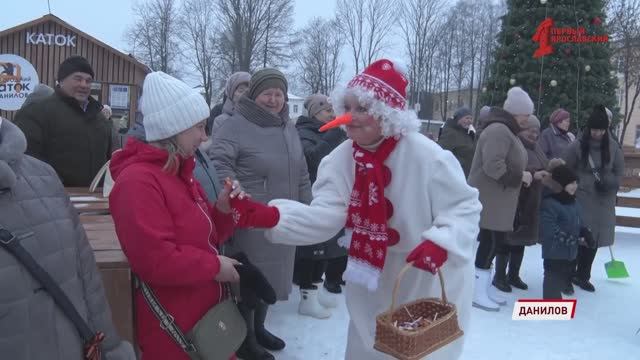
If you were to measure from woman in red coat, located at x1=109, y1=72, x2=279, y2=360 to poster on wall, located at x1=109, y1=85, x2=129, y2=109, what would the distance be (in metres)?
11.7

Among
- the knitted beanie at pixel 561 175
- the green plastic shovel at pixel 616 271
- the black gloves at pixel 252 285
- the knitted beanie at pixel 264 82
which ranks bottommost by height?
the green plastic shovel at pixel 616 271

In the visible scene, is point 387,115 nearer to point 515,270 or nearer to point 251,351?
point 251,351

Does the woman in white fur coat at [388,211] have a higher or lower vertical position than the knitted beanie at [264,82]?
lower

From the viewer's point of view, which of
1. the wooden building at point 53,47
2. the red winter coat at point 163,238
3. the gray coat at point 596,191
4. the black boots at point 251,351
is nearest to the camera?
the red winter coat at point 163,238

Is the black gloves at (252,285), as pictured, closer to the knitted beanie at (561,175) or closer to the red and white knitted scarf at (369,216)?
the red and white knitted scarf at (369,216)

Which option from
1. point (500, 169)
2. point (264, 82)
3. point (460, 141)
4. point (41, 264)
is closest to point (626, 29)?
point (460, 141)

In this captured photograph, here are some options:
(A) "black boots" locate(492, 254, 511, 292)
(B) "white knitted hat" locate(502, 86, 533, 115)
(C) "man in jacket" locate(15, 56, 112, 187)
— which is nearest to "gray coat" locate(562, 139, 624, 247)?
(B) "white knitted hat" locate(502, 86, 533, 115)

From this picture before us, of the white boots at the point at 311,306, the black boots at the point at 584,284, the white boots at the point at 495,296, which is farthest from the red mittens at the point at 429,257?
the black boots at the point at 584,284

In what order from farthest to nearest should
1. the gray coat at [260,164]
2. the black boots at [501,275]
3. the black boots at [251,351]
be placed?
the black boots at [501,275] → the black boots at [251,351] → the gray coat at [260,164]

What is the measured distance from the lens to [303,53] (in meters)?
41.9

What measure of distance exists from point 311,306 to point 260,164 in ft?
5.38

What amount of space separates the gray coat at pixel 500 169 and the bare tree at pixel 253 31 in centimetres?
3133

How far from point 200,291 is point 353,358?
2.94 feet

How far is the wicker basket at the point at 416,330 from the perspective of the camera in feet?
6.51
